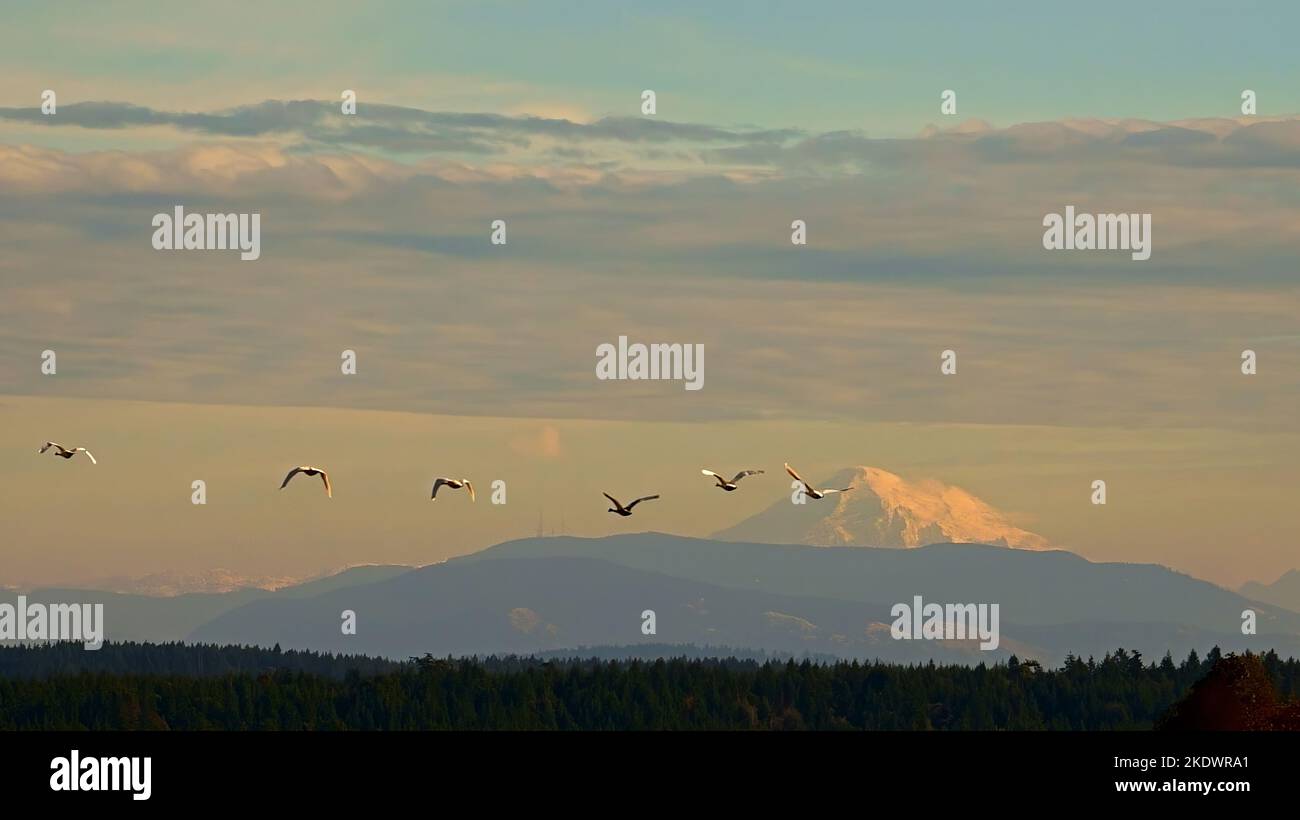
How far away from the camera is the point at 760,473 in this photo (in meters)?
119
